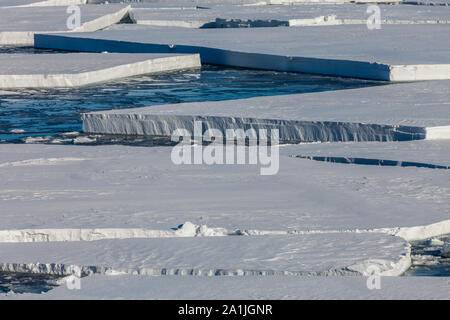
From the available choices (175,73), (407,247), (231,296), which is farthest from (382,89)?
(231,296)

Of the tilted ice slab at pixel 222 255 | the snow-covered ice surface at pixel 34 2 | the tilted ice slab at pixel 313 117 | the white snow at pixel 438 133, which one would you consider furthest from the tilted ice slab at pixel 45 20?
the tilted ice slab at pixel 222 255

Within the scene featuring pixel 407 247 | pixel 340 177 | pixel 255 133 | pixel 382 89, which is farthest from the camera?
pixel 382 89

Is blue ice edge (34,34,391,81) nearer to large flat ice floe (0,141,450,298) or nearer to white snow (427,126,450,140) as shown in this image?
white snow (427,126,450,140)

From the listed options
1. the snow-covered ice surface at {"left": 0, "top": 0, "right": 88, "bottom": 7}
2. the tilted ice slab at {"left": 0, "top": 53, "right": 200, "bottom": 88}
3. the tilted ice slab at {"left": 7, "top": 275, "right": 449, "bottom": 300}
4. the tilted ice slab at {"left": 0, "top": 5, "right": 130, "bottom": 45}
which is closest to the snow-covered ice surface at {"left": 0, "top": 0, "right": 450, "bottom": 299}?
the tilted ice slab at {"left": 7, "top": 275, "right": 449, "bottom": 300}

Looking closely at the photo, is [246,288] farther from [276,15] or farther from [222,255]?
[276,15]

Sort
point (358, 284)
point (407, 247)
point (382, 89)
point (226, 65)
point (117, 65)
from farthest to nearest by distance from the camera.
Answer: point (226, 65)
point (117, 65)
point (382, 89)
point (407, 247)
point (358, 284)

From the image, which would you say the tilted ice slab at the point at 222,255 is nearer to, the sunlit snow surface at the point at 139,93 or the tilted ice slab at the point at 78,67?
the sunlit snow surface at the point at 139,93
